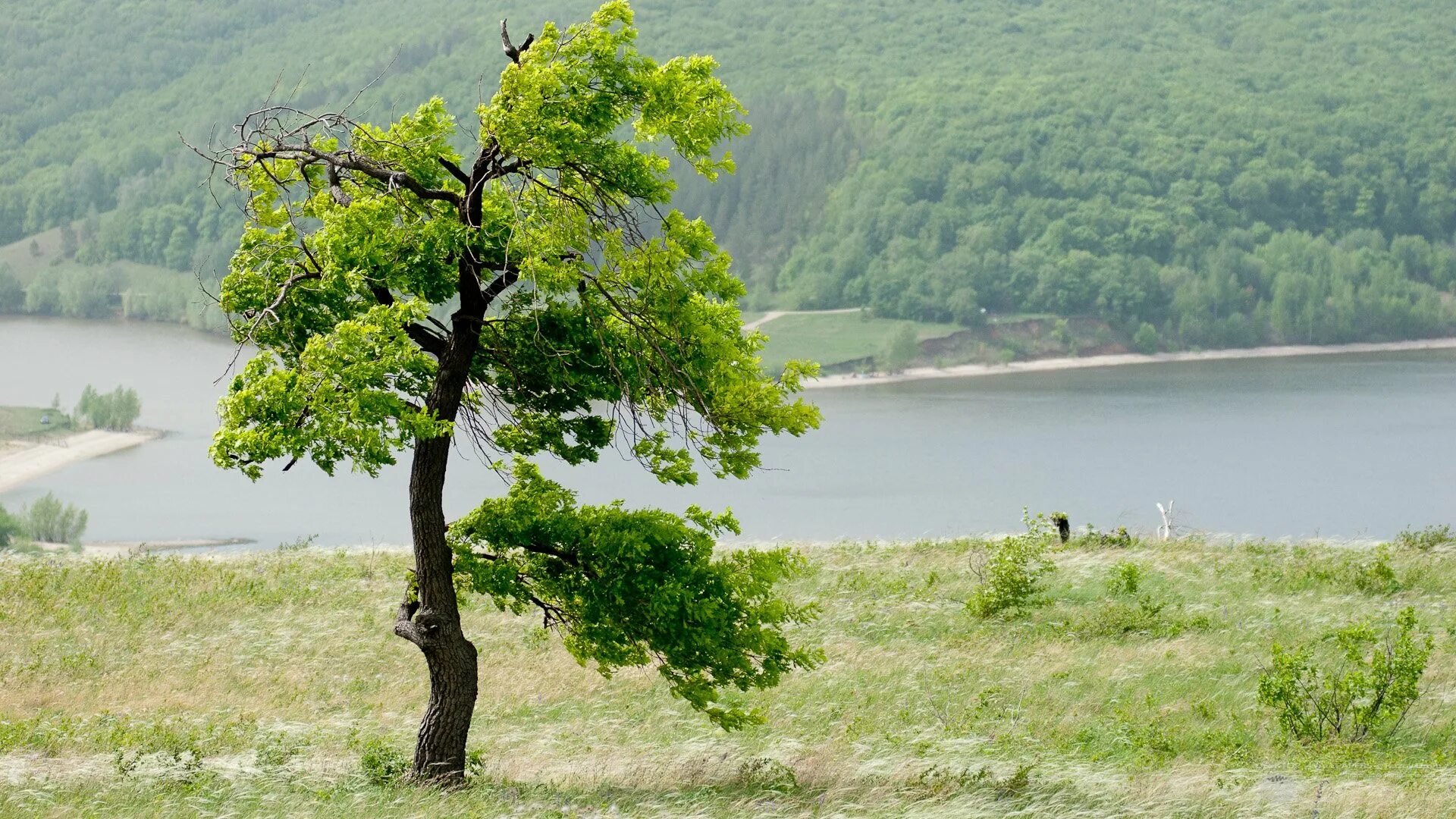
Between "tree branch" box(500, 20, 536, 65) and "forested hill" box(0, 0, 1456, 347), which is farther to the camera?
"forested hill" box(0, 0, 1456, 347)

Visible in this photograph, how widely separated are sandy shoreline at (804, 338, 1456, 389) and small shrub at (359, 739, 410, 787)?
115793 mm

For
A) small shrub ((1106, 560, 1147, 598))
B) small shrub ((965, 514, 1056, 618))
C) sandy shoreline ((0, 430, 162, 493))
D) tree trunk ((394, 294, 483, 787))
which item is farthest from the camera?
sandy shoreline ((0, 430, 162, 493))

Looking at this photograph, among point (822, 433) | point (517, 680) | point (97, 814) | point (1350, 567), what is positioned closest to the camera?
point (97, 814)

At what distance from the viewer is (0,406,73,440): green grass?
111 meters

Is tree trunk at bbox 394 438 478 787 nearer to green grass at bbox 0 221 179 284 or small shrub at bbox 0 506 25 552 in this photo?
small shrub at bbox 0 506 25 552

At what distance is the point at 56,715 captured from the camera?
1220cm

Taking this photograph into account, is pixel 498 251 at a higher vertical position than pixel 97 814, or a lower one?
higher

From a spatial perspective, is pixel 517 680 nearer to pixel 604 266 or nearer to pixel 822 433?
pixel 604 266

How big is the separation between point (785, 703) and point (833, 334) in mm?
132272

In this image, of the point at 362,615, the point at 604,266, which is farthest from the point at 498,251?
the point at 362,615

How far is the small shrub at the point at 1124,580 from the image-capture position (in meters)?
17.2

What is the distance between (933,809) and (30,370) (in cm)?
14357

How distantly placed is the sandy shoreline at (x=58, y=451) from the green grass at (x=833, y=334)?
55.7 metres

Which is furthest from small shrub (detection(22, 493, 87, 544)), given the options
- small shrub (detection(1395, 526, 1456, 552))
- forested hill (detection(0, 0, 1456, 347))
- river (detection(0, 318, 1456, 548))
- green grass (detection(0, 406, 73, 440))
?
forested hill (detection(0, 0, 1456, 347))
